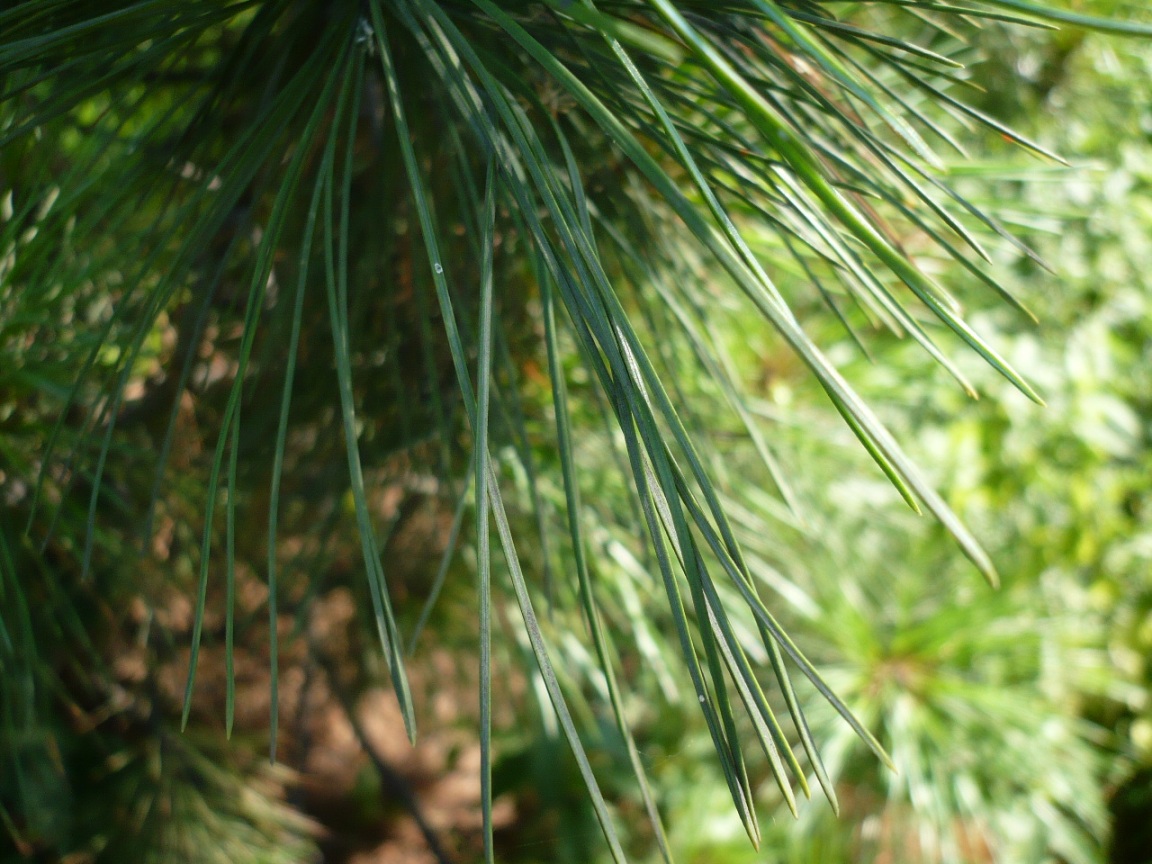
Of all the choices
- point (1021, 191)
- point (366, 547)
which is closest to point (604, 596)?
point (366, 547)

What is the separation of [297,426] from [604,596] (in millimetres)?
228

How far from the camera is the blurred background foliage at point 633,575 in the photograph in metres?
0.44

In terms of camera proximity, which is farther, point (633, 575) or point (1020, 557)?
point (1020, 557)

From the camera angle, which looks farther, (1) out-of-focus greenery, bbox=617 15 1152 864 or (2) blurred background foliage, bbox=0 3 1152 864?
(1) out-of-focus greenery, bbox=617 15 1152 864

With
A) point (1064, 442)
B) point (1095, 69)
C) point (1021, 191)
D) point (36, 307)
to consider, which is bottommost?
point (1064, 442)

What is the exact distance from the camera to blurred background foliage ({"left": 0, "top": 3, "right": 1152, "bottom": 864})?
0.44m

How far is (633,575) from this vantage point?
1.59ft

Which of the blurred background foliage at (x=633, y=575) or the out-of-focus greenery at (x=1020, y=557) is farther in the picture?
the out-of-focus greenery at (x=1020, y=557)

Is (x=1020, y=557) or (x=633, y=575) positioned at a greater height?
(x=633, y=575)

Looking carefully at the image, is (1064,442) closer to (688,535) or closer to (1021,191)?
(1021,191)

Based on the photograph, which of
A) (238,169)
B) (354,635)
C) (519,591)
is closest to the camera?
(519,591)

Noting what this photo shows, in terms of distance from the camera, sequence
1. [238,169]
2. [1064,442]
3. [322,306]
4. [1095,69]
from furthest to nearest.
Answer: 1. [1064,442]
2. [1095,69]
3. [322,306]
4. [238,169]

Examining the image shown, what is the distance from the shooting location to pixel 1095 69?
1005mm

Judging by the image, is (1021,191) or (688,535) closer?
(688,535)
